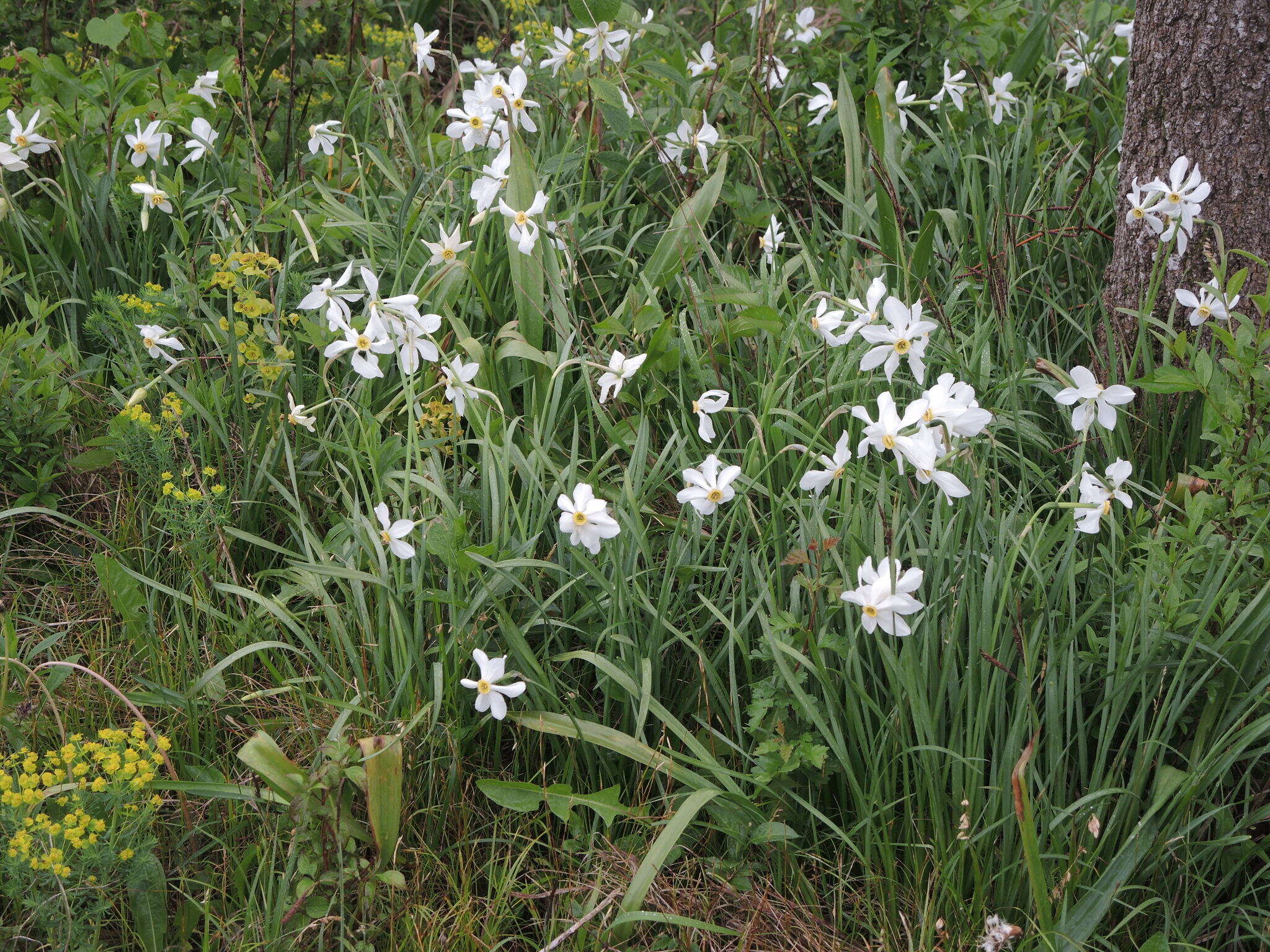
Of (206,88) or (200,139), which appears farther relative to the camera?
(206,88)

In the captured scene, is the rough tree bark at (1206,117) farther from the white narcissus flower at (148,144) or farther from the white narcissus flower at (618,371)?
the white narcissus flower at (148,144)

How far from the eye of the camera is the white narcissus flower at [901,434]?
1.48 m

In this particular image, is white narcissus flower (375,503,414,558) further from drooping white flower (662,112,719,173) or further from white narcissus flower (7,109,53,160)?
white narcissus flower (7,109,53,160)

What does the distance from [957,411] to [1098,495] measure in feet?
1.07

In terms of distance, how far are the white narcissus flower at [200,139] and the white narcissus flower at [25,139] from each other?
0.30 metres

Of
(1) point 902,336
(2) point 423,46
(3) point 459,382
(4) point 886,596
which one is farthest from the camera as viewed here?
(2) point 423,46

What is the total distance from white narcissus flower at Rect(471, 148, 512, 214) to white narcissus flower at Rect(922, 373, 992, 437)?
3.62 feet

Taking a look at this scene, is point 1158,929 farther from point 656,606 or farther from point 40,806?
point 40,806

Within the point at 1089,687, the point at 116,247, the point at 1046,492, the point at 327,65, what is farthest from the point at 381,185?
the point at 1089,687

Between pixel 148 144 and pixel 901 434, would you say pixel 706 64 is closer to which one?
pixel 148 144

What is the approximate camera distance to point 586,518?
165 cm

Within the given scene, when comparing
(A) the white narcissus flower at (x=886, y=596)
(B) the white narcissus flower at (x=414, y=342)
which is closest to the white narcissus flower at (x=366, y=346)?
(B) the white narcissus flower at (x=414, y=342)

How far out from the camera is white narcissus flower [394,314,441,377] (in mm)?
1886

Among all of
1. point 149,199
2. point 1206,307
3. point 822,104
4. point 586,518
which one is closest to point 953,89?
point 822,104
